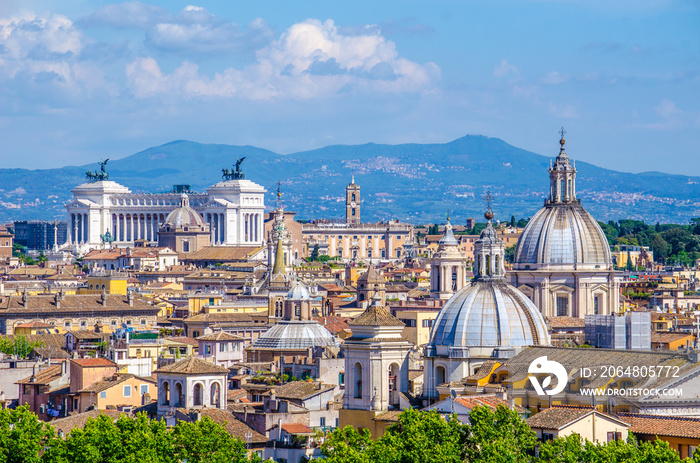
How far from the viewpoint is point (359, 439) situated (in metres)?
43.7

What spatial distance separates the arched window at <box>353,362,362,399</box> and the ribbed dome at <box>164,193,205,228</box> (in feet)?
403

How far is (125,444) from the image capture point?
4341cm

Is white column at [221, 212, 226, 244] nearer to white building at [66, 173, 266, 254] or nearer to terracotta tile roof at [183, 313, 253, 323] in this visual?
white building at [66, 173, 266, 254]

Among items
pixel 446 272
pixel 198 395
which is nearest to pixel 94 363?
pixel 198 395

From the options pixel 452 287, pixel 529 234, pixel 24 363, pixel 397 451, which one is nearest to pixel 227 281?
pixel 452 287

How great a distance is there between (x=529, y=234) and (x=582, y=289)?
10.3 feet

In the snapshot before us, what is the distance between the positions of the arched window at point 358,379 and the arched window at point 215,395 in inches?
218

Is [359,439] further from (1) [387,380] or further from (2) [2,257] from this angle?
(2) [2,257]

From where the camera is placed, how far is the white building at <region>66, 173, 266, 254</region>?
192 m

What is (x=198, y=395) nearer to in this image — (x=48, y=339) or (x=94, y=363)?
(x=94, y=363)

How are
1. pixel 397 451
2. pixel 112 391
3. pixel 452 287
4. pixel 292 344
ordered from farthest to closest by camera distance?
pixel 452 287
pixel 292 344
pixel 112 391
pixel 397 451

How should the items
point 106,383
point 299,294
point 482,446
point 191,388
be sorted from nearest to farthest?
point 482,446 → point 191,388 → point 106,383 → point 299,294

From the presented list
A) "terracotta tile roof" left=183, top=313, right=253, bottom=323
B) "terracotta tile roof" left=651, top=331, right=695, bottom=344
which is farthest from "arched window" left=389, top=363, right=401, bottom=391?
"terracotta tile roof" left=183, top=313, right=253, bottom=323

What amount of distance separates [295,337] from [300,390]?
1892cm
